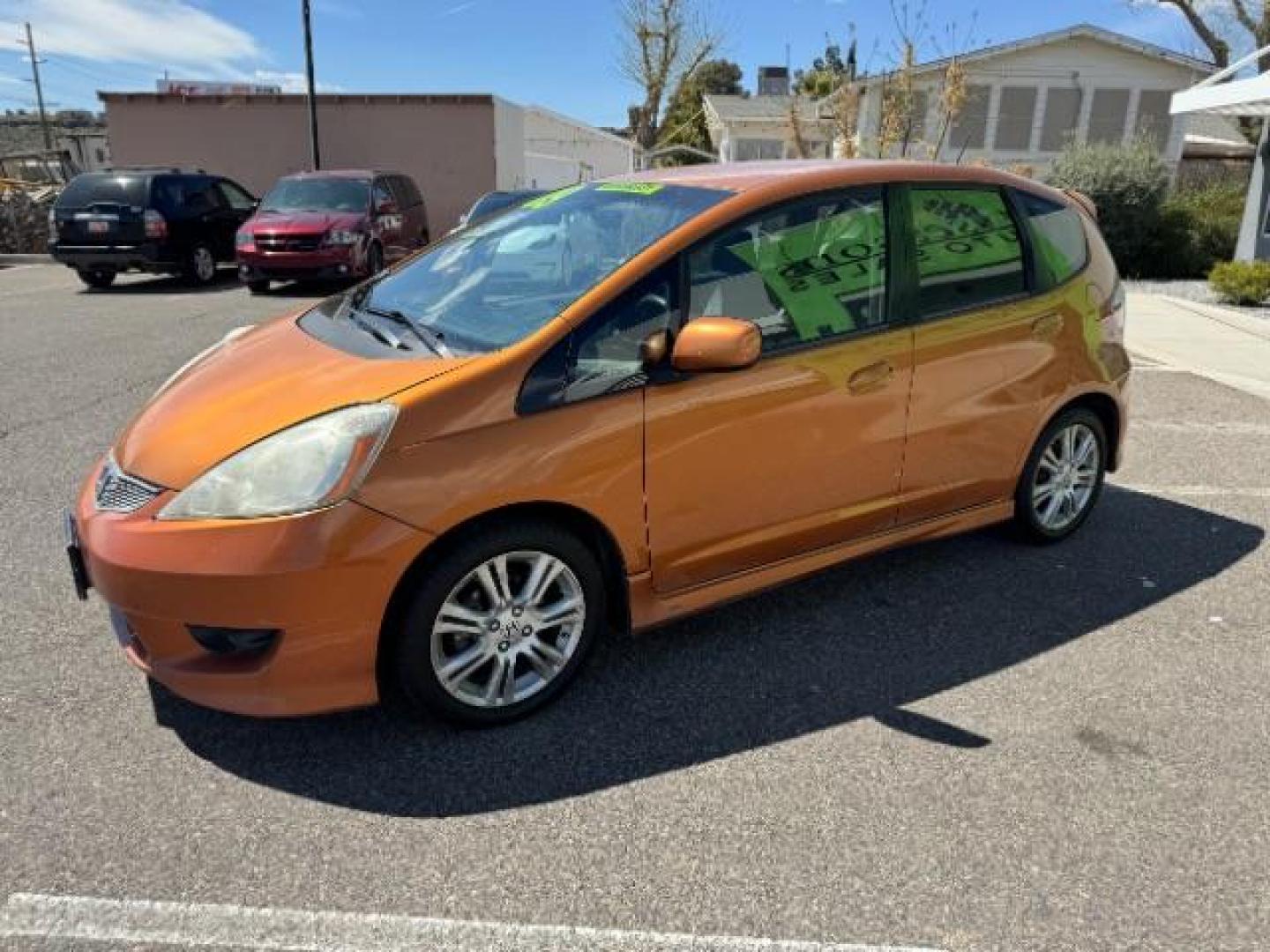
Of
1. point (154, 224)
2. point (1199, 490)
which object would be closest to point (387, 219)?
point (154, 224)

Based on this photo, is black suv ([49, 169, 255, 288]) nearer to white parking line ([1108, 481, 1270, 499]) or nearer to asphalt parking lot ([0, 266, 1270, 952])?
asphalt parking lot ([0, 266, 1270, 952])

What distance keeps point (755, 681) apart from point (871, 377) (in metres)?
1.15

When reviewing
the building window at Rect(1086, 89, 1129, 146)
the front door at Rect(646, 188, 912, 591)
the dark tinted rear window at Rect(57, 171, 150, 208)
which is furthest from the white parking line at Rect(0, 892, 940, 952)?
the building window at Rect(1086, 89, 1129, 146)

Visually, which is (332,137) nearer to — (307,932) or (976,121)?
(976,121)

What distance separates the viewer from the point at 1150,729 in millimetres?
2957

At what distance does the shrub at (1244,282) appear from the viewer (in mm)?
11742

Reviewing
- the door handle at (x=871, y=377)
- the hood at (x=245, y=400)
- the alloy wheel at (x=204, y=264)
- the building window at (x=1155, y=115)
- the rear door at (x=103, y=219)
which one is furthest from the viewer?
the building window at (x=1155, y=115)

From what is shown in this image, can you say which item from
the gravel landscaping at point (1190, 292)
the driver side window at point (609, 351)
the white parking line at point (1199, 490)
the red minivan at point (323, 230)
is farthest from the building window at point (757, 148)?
the driver side window at point (609, 351)

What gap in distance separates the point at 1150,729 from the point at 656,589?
1605 millimetres

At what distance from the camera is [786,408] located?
3.19 metres

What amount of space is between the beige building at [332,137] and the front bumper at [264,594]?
20426 millimetres

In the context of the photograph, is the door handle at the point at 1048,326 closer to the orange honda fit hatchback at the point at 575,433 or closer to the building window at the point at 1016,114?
the orange honda fit hatchback at the point at 575,433

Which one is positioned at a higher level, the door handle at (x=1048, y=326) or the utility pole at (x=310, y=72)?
the utility pole at (x=310, y=72)

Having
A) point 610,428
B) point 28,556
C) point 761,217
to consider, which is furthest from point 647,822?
point 28,556
